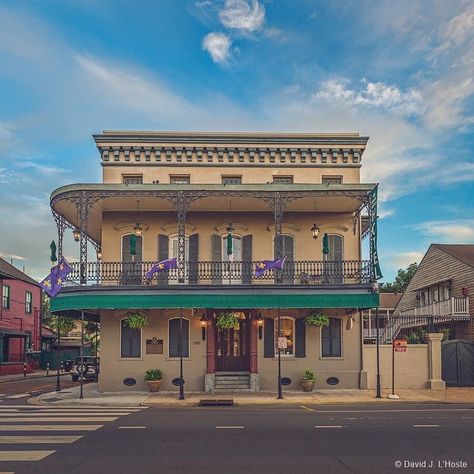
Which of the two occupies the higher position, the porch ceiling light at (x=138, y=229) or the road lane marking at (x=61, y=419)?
the porch ceiling light at (x=138, y=229)

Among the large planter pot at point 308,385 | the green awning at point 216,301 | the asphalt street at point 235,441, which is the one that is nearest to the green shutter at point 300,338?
the large planter pot at point 308,385

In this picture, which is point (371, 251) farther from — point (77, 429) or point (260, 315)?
point (77, 429)

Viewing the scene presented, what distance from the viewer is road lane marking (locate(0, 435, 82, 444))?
11203 millimetres

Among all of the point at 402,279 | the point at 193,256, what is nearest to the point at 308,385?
the point at 193,256

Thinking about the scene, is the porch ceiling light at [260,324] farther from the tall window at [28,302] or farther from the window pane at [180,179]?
the tall window at [28,302]

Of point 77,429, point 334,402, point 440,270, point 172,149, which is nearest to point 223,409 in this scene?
point 334,402

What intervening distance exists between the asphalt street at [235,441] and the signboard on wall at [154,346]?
5.74 metres

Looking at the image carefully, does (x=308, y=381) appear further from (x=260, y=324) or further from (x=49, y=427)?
(x=49, y=427)

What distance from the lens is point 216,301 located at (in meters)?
21.5

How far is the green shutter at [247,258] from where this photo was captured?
77.7 feet

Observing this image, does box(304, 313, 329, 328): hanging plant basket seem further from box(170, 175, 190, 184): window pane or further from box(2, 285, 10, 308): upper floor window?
box(2, 285, 10, 308): upper floor window

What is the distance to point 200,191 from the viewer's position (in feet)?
71.5

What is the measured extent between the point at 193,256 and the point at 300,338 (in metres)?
5.69

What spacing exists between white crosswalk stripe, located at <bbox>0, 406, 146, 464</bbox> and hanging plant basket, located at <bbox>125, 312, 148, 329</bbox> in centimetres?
436
